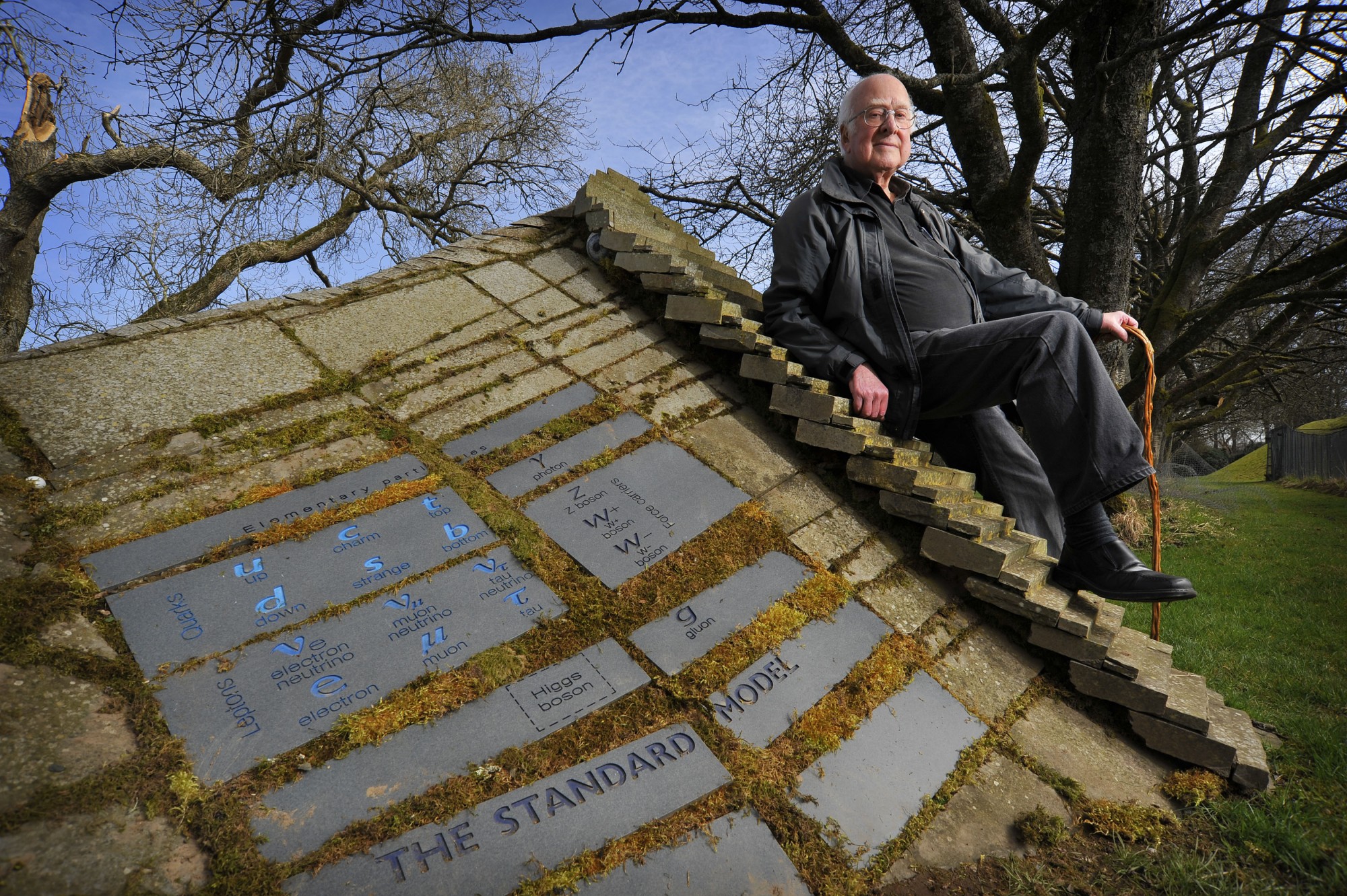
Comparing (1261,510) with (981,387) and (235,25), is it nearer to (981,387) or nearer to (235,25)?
(981,387)

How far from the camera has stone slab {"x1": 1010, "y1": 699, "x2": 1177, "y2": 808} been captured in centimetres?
237

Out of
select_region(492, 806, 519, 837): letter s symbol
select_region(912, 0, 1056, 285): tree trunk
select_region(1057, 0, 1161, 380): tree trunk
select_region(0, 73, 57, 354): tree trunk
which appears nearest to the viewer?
select_region(492, 806, 519, 837): letter s symbol

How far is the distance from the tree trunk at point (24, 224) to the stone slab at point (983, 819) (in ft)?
34.8

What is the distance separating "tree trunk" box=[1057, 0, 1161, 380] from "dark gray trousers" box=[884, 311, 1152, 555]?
12.9 feet

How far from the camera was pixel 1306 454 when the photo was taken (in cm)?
1492

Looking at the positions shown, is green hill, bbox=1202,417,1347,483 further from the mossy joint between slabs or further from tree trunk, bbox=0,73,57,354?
tree trunk, bbox=0,73,57,354

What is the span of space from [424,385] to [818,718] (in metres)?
2.29

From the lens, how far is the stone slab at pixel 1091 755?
237cm

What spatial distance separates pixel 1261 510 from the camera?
33.0 feet

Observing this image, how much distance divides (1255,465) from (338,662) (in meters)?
23.2

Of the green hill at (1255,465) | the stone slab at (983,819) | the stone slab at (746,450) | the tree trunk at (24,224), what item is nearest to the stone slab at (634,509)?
the stone slab at (746,450)

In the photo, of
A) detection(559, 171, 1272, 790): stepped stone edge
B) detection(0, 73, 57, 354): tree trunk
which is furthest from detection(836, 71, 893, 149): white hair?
detection(0, 73, 57, 354): tree trunk

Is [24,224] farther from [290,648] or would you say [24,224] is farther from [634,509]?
[634,509]

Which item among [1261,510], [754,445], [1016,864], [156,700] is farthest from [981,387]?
[1261,510]
